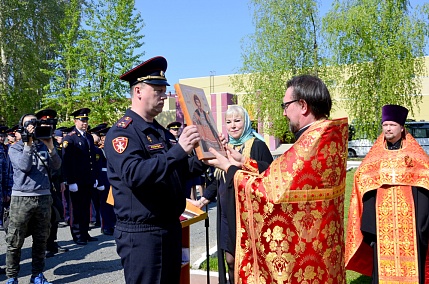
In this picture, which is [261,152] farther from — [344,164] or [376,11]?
[376,11]

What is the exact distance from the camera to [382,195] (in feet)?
16.1

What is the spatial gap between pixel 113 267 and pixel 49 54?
26.4m

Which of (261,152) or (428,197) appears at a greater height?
(261,152)

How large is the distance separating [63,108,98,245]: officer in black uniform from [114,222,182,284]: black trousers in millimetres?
5824

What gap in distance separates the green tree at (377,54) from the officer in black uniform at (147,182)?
A: 19939 mm

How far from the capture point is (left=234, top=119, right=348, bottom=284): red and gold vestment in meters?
2.91

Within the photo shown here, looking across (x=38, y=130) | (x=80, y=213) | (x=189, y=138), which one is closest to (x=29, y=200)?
(x=38, y=130)

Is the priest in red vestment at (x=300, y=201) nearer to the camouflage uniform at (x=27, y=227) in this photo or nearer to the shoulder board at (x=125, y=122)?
the shoulder board at (x=125, y=122)

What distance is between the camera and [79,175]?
8992 millimetres

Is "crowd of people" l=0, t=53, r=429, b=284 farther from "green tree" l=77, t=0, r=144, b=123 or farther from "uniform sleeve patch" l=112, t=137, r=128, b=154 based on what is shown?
"green tree" l=77, t=0, r=144, b=123

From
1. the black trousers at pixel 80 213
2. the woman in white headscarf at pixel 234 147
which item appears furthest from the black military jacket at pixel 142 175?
the black trousers at pixel 80 213

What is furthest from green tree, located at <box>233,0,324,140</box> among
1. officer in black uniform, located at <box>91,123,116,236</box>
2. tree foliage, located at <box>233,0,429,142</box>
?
officer in black uniform, located at <box>91,123,116,236</box>

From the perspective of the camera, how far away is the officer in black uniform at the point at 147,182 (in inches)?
114

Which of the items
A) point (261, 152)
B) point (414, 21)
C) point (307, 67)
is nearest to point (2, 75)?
point (307, 67)
